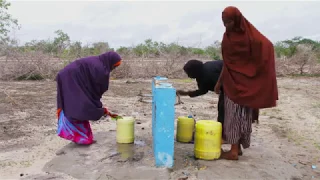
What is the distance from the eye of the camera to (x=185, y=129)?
5.12m

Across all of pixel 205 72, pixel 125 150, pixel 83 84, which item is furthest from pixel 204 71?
pixel 83 84

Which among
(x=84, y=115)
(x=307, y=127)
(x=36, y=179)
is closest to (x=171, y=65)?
(x=307, y=127)

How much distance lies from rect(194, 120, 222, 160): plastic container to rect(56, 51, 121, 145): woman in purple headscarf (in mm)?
1501

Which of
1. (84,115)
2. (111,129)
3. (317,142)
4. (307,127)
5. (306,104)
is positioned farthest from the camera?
(306,104)

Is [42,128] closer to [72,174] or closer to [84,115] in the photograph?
[84,115]

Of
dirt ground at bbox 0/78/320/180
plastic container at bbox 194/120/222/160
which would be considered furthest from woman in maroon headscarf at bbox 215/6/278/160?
dirt ground at bbox 0/78/320/180

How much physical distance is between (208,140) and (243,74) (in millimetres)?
897

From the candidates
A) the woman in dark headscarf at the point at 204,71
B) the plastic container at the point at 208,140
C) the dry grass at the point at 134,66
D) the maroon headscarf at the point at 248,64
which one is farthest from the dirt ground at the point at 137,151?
the dry grass at the point at 134,66

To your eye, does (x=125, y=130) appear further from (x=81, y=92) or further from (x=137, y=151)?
(x=81, y=92)

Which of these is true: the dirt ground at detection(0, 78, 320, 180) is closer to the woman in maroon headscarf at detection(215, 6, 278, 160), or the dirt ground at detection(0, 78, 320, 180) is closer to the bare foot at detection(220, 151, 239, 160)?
the bare foot at detection(220, 151, 239, 160)

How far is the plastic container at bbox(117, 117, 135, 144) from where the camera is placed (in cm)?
497

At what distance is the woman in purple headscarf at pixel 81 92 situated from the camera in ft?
15.7

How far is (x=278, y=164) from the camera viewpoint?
173 inches

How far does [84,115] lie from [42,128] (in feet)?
5.92
